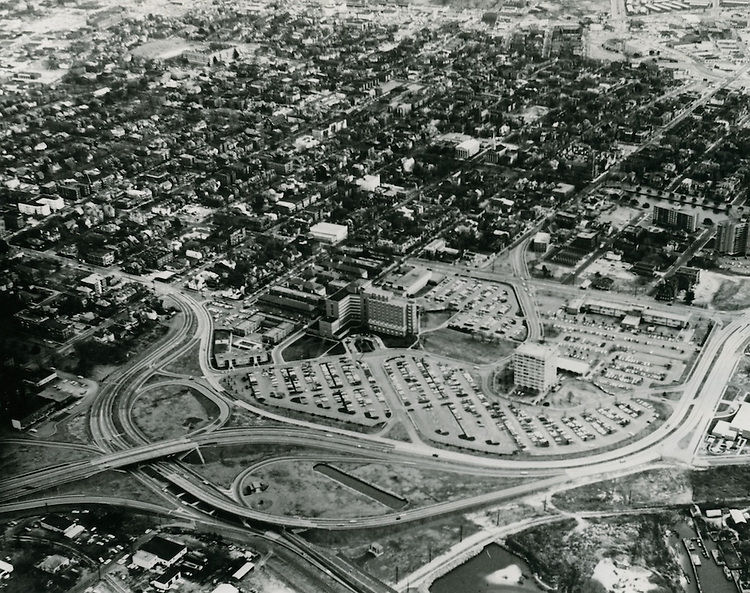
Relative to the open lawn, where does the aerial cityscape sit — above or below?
below

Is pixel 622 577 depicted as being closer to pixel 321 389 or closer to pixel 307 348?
pixel 321 389

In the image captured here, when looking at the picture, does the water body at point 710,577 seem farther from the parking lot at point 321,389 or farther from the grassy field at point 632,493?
the parking lot at point 321,389

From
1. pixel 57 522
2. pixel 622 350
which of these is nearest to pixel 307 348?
pixel 622 350

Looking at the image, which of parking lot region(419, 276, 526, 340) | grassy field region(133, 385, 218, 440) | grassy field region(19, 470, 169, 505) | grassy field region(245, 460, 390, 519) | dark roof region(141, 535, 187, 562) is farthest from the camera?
parking lot region(419, 276, 526, 340)

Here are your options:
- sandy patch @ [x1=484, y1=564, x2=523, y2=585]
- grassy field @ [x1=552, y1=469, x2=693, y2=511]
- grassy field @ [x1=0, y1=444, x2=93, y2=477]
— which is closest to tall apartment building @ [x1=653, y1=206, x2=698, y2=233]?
grassy field @ [x1=552, y1=469, x2=693, y2=511]

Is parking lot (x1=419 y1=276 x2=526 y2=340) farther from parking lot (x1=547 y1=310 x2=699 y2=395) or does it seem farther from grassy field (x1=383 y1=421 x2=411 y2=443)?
grassy field (x1=383 y1=421 x2=411 y2=443)

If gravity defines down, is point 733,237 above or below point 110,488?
below

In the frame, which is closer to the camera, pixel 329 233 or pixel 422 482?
→ pixel 422 482

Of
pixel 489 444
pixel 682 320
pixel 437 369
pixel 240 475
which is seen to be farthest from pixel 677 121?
pixel 240 475
